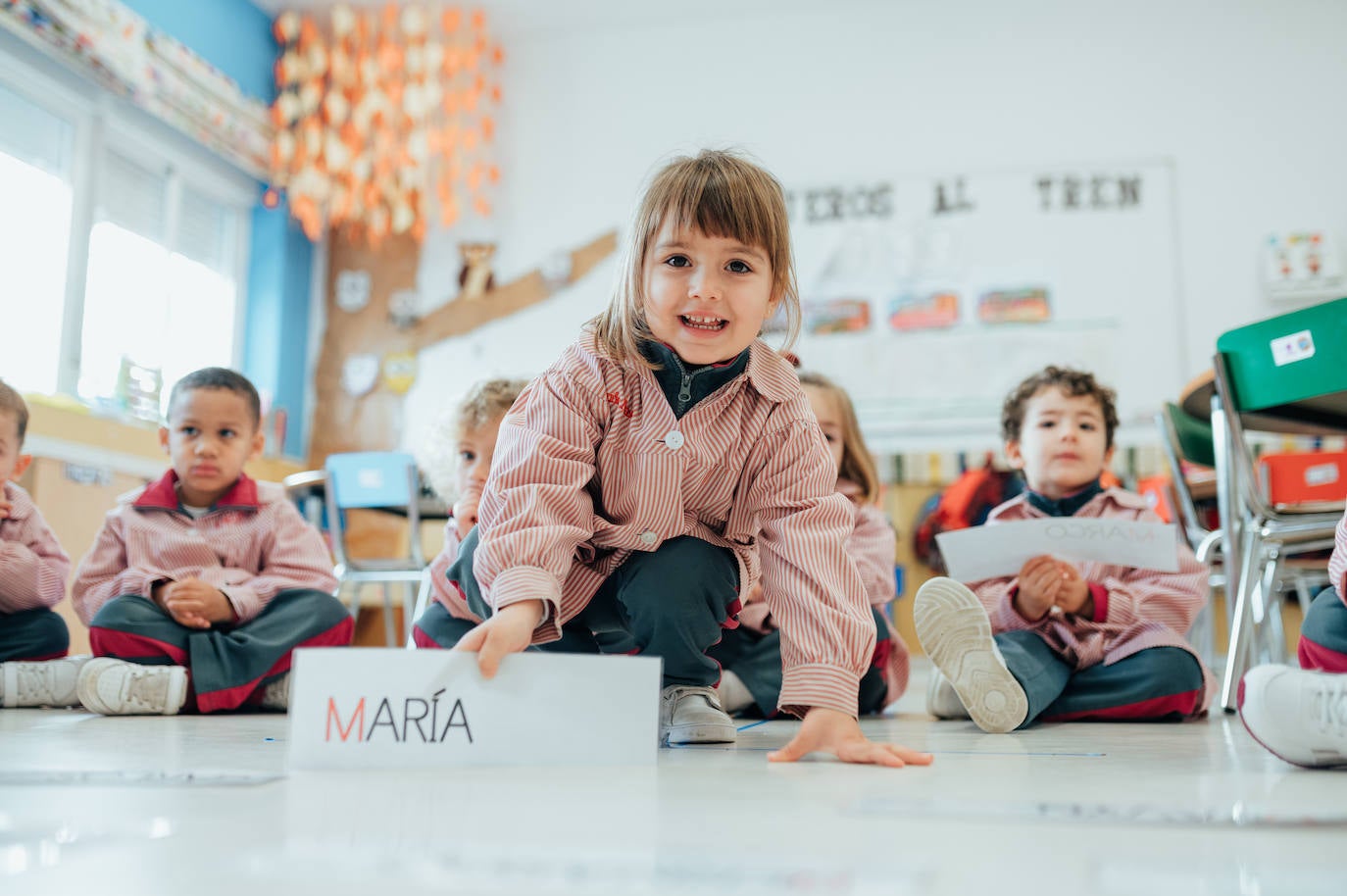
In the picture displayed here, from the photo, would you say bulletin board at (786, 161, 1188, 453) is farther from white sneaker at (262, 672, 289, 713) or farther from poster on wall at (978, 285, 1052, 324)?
white sneaker at (262, 672, 289, 713)

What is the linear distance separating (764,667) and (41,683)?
112cm

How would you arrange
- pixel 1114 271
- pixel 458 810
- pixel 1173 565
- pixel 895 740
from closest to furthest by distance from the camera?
pixel 458 810 → pixel 895 740 → pixel 1173 565 → pixel 1114 271

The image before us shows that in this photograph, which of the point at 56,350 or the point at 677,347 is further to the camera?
the point at 56,350

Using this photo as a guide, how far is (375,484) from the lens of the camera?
125 inches

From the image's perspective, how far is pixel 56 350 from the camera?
3.89 m

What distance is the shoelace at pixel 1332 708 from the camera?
2.86ft

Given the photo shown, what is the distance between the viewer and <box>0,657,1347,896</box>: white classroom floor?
1.53 ft

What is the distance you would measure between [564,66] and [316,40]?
107 centimetres

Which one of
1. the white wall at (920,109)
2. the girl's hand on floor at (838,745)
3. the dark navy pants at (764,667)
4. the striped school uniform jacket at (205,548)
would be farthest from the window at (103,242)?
the girl's hand on floor at (838,745)

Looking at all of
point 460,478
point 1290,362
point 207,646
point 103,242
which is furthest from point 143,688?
point 103,242

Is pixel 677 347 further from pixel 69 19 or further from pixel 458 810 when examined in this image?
pixel 69 19

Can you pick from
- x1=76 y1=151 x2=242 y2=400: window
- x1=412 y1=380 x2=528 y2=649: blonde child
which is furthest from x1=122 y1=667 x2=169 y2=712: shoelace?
x1=76 y1=151 x2=242 y2=400: window

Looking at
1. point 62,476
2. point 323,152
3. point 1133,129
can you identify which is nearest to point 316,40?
point 323,152

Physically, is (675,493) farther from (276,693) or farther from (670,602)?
(276,693)
